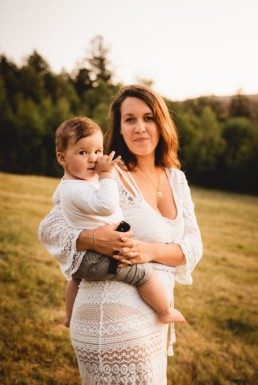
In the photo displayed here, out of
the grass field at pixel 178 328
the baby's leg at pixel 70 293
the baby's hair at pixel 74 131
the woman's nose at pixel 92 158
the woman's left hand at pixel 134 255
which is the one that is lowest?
the grass field at pixel 178 328

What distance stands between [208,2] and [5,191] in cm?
1135

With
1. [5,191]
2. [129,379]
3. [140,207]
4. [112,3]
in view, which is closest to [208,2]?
[112,3]

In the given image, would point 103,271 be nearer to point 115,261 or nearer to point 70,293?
point 115,261

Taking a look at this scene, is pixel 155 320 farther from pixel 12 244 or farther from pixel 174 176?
pixel 12 244

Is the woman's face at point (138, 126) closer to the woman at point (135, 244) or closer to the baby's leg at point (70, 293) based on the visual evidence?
the woman at point (135, 244)

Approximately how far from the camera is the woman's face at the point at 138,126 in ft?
7.41

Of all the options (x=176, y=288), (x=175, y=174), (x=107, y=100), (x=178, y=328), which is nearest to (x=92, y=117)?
(x=107, y=100)

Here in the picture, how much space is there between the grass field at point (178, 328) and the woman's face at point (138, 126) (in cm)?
254

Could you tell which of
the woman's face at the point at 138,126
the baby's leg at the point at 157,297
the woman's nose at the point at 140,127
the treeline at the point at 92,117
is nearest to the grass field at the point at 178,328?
the baby's leg at the point at 157,297

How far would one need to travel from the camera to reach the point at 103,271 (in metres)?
1.77

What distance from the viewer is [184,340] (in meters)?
4.40

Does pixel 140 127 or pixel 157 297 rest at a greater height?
pixel 140 127

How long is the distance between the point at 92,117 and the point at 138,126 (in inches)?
1254

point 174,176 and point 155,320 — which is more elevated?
point 174,176
